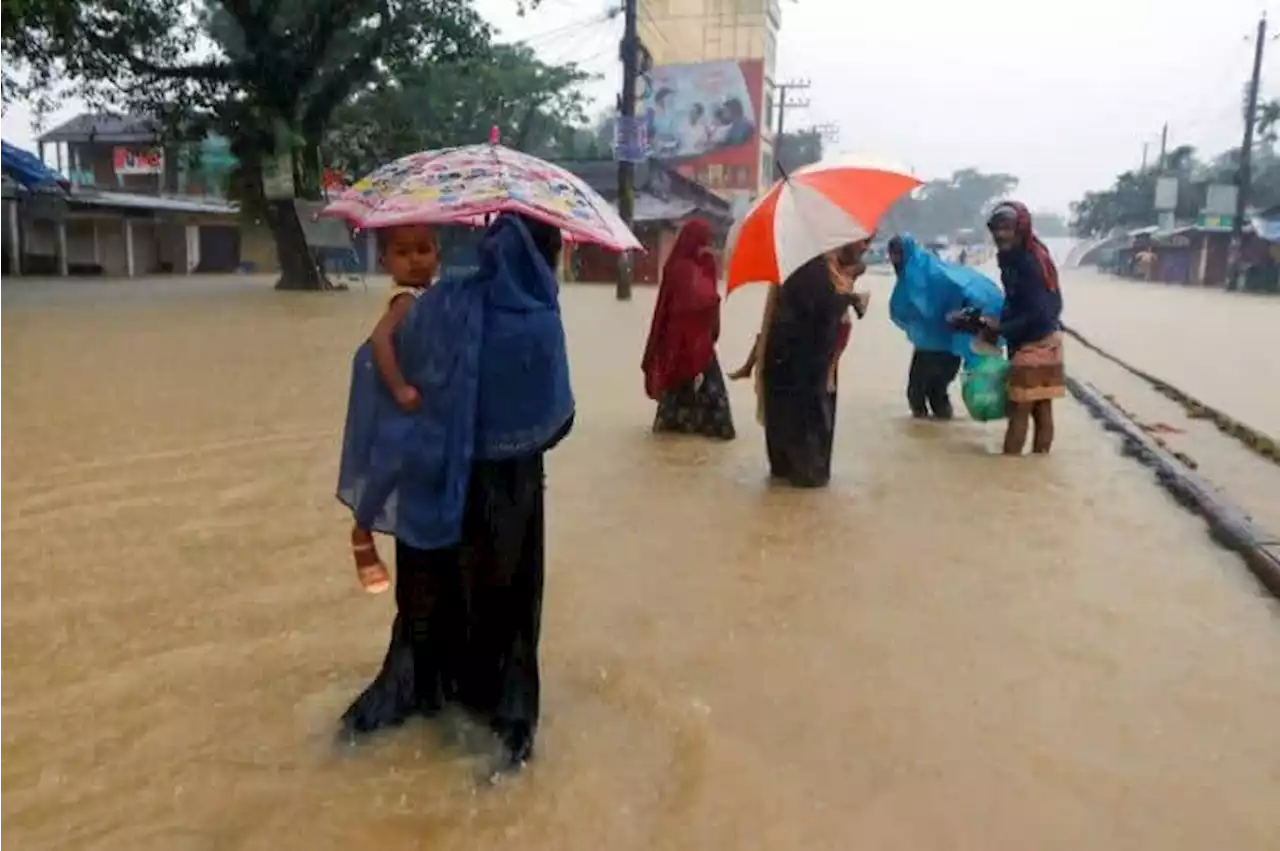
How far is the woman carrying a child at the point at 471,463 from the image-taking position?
9.27ft

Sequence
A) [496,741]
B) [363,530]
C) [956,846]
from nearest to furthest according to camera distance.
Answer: [956,846], [363,530], [496,741]

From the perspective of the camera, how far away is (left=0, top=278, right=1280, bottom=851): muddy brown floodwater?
290 centimetres

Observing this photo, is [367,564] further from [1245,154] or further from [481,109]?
[1245,154]

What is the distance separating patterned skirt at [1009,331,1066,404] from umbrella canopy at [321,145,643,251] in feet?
15.7

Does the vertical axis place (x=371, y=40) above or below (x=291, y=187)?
above

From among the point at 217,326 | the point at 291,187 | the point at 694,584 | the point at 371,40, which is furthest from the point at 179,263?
the point at 694,584

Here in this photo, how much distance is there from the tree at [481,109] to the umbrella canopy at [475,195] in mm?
25395

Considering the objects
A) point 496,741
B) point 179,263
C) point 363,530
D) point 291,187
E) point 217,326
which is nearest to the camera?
point 363,530

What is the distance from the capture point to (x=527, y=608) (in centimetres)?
314

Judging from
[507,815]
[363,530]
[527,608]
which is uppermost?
[363,530]

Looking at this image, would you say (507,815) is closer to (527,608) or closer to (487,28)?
(527,608)

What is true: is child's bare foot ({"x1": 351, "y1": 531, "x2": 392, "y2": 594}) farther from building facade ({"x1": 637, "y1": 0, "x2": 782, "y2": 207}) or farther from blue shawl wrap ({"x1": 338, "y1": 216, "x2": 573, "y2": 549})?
building facade ({"x1": 637, "y1": 0, "x2": 782, "y2": 207})

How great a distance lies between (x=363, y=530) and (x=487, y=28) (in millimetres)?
22286

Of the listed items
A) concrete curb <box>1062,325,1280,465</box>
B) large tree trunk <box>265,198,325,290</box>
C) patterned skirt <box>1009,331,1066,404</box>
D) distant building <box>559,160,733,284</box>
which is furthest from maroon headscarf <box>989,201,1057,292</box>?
distant building <box>559,160,733,284</box>
